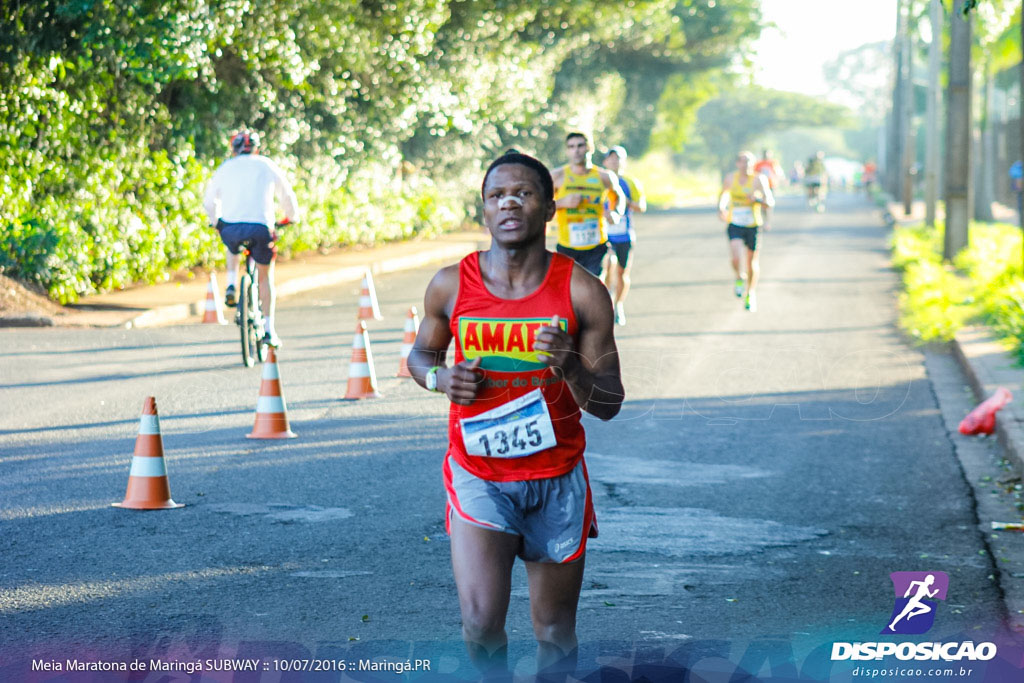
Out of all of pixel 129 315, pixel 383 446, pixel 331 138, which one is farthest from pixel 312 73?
pixel 383 446

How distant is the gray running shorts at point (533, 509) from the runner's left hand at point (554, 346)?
37 centimetres

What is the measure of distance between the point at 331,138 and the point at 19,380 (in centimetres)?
1507

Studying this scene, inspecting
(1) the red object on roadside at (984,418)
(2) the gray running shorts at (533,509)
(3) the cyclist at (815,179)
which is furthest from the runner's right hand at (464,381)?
(3) the cyclist at (815,179)

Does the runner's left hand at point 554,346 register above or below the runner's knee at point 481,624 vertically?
above

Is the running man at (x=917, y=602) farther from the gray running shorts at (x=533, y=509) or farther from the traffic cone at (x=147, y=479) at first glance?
the traffic cone at (x=147, y=479)

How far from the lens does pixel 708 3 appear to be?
48156 mm

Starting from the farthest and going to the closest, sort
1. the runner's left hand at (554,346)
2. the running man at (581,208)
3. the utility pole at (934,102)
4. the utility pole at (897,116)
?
the utility pole at (897,116) → the utility pole at (934,102) → the running man at (581,208) → the runner's left hand at (554,346)

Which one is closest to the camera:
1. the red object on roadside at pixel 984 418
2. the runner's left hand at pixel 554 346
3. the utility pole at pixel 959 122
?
the runner's left hand at pixel 554 346

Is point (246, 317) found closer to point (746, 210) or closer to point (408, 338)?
point (408, 338)

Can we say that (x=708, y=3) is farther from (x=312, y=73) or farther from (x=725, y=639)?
(x=725, y=639)

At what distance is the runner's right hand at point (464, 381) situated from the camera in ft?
12.5

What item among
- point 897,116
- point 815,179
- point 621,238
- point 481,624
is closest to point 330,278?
point 621,238

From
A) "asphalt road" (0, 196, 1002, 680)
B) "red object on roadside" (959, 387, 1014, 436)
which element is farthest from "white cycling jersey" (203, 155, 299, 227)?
"red object on roadside" (959, 387, 1014, 436)

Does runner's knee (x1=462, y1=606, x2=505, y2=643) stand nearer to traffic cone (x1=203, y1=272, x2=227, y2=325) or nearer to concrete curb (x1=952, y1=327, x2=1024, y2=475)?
concrete curb (x1=952, y1=327, x2=1024, y2=475)
